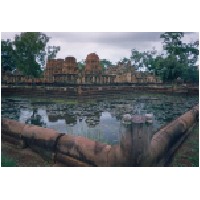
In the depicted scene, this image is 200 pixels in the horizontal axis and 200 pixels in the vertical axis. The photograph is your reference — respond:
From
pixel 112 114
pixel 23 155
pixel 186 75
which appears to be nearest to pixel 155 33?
pixel 186 75

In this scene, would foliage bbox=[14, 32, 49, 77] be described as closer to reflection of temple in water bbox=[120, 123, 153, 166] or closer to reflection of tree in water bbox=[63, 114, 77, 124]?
reflection of tree in water bbox=[63, 114, 77, 124]

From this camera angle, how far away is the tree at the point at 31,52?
170 inches

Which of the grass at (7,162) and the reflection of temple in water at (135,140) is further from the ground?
the reflection of temple in water at (135,140)

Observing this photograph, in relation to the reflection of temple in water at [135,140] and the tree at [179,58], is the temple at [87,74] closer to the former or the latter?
the tree at [179,58]

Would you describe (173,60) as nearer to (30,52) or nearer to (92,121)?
(92,121)

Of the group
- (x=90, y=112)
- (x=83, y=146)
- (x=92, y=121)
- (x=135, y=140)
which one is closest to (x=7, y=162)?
(x=83, y=146)

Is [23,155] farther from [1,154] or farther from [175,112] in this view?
[175,112]

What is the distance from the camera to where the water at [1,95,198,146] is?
14.6 feet

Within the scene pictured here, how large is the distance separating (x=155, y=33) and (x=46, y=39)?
73.3 inches

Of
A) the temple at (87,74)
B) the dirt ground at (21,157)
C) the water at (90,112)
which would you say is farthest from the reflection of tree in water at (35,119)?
the temple at (87,74)

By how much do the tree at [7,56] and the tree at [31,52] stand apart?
0.10 metres

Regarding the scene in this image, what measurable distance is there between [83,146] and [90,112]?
140 centimetres

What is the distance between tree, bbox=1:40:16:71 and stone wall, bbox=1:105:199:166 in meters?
0.99

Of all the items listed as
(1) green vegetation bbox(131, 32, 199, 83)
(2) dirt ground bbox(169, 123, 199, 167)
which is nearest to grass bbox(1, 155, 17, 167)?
(2) dirt ground bbox(169, 123, 199, 167)
